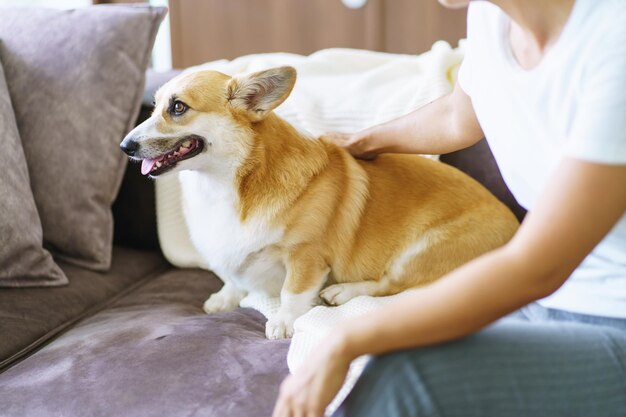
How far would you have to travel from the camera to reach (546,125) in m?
0.86

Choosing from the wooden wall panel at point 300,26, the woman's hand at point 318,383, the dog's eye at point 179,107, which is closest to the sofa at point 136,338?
the woman's hand at point 318,383

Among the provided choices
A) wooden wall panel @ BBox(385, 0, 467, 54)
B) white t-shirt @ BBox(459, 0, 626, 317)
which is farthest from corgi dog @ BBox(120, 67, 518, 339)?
wooden wall panel @ BBox(385, 0, 467, 54)

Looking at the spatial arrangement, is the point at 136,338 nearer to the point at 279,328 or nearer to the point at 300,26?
the point at 279,328

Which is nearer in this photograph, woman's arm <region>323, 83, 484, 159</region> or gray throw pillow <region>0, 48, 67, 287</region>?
woman's arm <region>323, 83, 484, 159</region>

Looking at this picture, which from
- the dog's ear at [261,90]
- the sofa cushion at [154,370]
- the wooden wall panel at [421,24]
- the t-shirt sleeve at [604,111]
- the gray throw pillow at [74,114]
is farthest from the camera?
the wooden wall panel at [421,24]

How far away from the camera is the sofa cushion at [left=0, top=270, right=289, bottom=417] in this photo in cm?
102

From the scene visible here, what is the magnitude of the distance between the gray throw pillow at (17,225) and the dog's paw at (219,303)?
0.32m

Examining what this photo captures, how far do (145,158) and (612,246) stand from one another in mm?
826

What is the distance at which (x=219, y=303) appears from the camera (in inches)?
58.1

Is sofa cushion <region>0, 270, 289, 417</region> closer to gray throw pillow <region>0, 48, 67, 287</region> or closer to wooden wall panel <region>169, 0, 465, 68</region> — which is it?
gray throw pillow <region>0, 48, 67, 287</region>

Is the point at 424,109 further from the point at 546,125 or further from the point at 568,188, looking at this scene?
the point at 568,188

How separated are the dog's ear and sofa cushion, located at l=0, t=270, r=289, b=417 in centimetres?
42

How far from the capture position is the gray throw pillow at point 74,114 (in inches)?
62.7

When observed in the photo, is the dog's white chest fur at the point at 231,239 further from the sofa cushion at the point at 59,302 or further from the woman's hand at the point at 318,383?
the woman's hand at the point at 318,383
